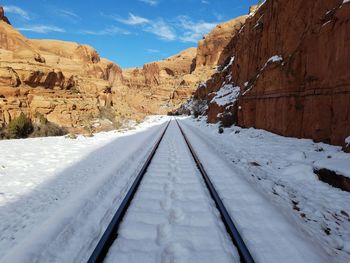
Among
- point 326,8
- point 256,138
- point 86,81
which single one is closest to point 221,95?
point 256,138

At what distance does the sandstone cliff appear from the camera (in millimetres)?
9375

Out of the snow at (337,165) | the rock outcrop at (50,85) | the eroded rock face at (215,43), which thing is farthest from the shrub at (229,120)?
the eroded rock face at (215,43)

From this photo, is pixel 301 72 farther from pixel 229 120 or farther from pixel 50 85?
pixel 50 85

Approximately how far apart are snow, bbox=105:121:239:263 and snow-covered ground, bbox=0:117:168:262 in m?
0.47

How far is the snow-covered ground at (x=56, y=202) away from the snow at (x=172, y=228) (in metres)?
0.47

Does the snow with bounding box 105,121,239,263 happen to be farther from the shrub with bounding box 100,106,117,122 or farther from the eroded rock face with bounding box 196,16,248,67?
the eroded rock face with bounding box 196,16,248,67

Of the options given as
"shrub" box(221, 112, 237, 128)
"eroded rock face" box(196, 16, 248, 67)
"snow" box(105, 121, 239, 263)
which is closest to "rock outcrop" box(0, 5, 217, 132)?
"shrub" box(221, 112, 237, 128)

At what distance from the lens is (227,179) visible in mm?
7070

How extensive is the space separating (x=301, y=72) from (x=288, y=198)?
9.24 meters

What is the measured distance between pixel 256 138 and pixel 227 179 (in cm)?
874

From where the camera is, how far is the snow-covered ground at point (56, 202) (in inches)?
139

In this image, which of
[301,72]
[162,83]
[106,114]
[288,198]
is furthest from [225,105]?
[162,83]

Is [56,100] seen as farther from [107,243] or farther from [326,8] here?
[107,243]

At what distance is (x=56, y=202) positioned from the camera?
5.27m
